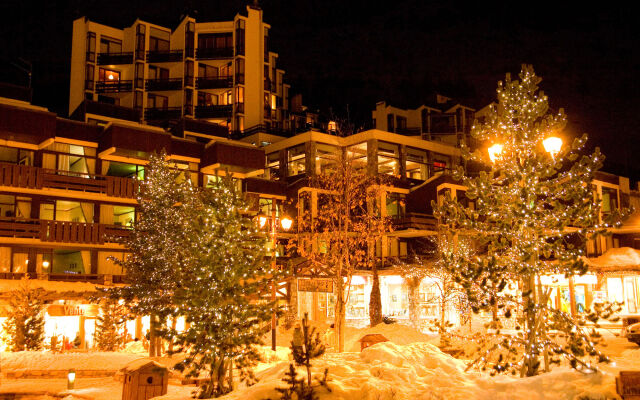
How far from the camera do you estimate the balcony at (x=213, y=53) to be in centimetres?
5256

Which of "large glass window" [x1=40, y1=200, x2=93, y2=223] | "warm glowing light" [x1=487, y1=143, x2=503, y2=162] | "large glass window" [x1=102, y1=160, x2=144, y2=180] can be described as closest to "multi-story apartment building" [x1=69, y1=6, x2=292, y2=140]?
"large glass window" [x1=102, y1=160, x2=144, y2=180]

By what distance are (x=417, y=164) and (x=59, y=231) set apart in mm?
30340

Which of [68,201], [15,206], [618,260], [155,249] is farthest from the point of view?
[68,201]

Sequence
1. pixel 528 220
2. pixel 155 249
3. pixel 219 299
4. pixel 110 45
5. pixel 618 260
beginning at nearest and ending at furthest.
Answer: pixel 528 220 < pixel 219 299 < pixel 155 249 < pixel 618 260 < pixel 110 45

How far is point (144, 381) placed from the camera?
14.0 m

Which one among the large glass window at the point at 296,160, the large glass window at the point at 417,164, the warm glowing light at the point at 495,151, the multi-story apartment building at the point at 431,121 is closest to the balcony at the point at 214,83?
the large glass window at the point at 296,160

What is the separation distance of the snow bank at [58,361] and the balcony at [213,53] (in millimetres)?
37029

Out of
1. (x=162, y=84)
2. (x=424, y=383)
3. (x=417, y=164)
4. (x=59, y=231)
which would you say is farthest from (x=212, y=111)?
(x=424, y=383)

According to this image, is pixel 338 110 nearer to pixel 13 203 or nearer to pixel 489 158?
pixel 13 203

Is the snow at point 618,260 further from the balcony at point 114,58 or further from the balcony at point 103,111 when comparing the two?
the balcony at point 114,58

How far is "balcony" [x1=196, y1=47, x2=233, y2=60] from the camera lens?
5256 cm

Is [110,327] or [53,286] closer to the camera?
[110,327]

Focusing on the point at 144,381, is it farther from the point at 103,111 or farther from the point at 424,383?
the point at 103,111

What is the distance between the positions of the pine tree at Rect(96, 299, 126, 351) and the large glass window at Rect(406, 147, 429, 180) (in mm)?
30187
